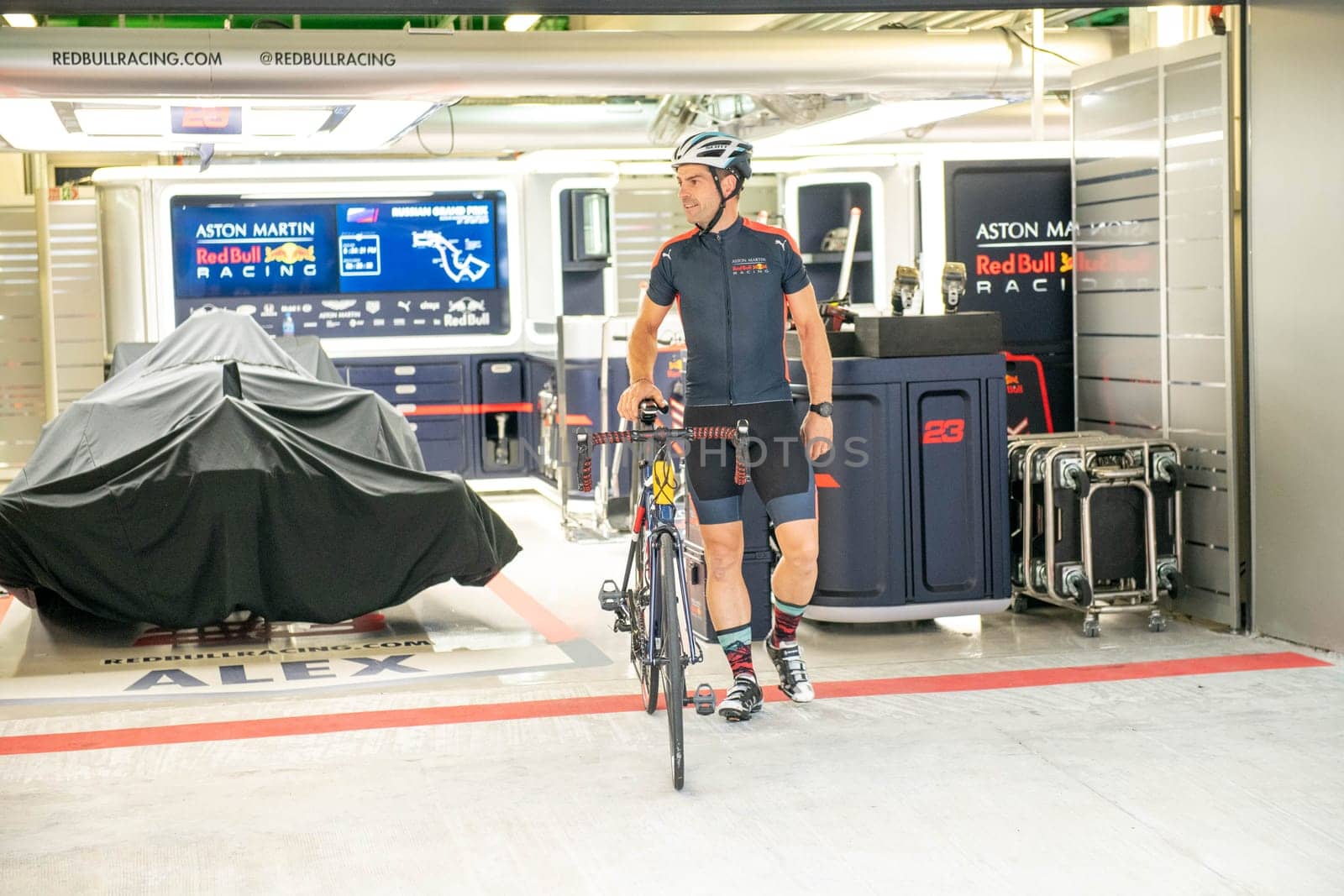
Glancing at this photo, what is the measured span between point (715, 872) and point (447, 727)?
1549mm

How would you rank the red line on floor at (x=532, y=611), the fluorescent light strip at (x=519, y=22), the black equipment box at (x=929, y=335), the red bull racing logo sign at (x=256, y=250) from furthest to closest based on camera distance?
the fluorescent light strip at (x=519, y=22), the red bull racing logo sign at (x=256, y=250), the red line on floor at (x=532, y=611), the black equipment box at (x=929, y=335)

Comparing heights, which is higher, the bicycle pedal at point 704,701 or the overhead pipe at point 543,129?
the overhead pipe at point 543,129

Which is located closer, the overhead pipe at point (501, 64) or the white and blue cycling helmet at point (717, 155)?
the white and blue cycling helmet at point (717, 155)

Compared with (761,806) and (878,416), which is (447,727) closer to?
(761,806)

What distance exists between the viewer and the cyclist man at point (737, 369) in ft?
15.7

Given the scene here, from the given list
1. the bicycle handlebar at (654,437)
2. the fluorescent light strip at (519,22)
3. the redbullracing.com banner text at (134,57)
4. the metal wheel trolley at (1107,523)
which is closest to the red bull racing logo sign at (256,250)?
the fluorescent light strip at (519,22)

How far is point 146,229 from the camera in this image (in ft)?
36.3

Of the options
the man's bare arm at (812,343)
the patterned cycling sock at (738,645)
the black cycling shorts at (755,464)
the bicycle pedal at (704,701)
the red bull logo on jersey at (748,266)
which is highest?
the red bull logo on jersey at (748,266)

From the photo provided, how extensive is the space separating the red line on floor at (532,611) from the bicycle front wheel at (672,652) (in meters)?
2.00

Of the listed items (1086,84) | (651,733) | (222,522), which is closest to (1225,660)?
(651,733)

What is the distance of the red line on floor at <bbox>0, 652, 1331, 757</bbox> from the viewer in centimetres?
469

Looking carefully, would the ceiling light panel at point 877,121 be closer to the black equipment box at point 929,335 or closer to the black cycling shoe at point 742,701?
the black equipment box at point 929,335

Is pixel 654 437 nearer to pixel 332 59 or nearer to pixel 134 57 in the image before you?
pixel 332 59

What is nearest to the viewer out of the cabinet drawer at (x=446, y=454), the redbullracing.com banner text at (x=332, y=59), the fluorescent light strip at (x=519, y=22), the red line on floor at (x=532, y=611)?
the red line on floor at (x=532, y=611)
